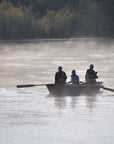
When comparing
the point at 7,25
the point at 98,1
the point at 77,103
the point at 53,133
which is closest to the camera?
the point at 53,133

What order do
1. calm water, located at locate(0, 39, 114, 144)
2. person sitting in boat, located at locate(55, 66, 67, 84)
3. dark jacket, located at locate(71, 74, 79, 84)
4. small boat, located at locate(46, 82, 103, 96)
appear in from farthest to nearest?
dark jacket, located at locate(71, 74, 79, 84), person sitting in boat, located at locate(55, 66, 67, 84), small boat, located at locate(46, 82, 103, 96), calm water, located at locate(0, 39, 114, 144)

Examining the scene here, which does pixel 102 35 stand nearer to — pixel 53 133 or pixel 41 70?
pixel 41 70

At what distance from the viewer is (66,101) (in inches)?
925

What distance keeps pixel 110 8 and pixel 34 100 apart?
102 metres

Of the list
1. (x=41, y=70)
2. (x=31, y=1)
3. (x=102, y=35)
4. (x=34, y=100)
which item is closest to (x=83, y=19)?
(x=102, y=35)

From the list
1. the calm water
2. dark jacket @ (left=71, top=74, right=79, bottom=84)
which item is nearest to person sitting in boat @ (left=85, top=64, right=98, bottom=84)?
dark jacket @ (left=71, top=74, right=79, bottom=84)

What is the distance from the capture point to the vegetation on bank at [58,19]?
107500 millimetres

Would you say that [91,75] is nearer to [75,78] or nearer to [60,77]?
[75,78]

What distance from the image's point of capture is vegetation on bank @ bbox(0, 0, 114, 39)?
353 ft

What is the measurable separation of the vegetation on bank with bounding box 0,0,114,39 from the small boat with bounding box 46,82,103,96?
82.5 m

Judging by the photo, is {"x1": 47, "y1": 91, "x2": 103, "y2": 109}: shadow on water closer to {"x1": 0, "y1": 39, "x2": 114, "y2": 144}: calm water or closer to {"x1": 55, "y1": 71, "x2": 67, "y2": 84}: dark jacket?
{"x1": 0, "y1": 39, "x2": 114, "y2": 144}: calm water

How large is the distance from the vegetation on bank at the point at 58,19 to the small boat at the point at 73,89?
82519mm

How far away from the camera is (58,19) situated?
118562mm

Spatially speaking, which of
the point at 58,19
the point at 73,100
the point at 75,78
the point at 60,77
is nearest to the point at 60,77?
the point at 60,77
